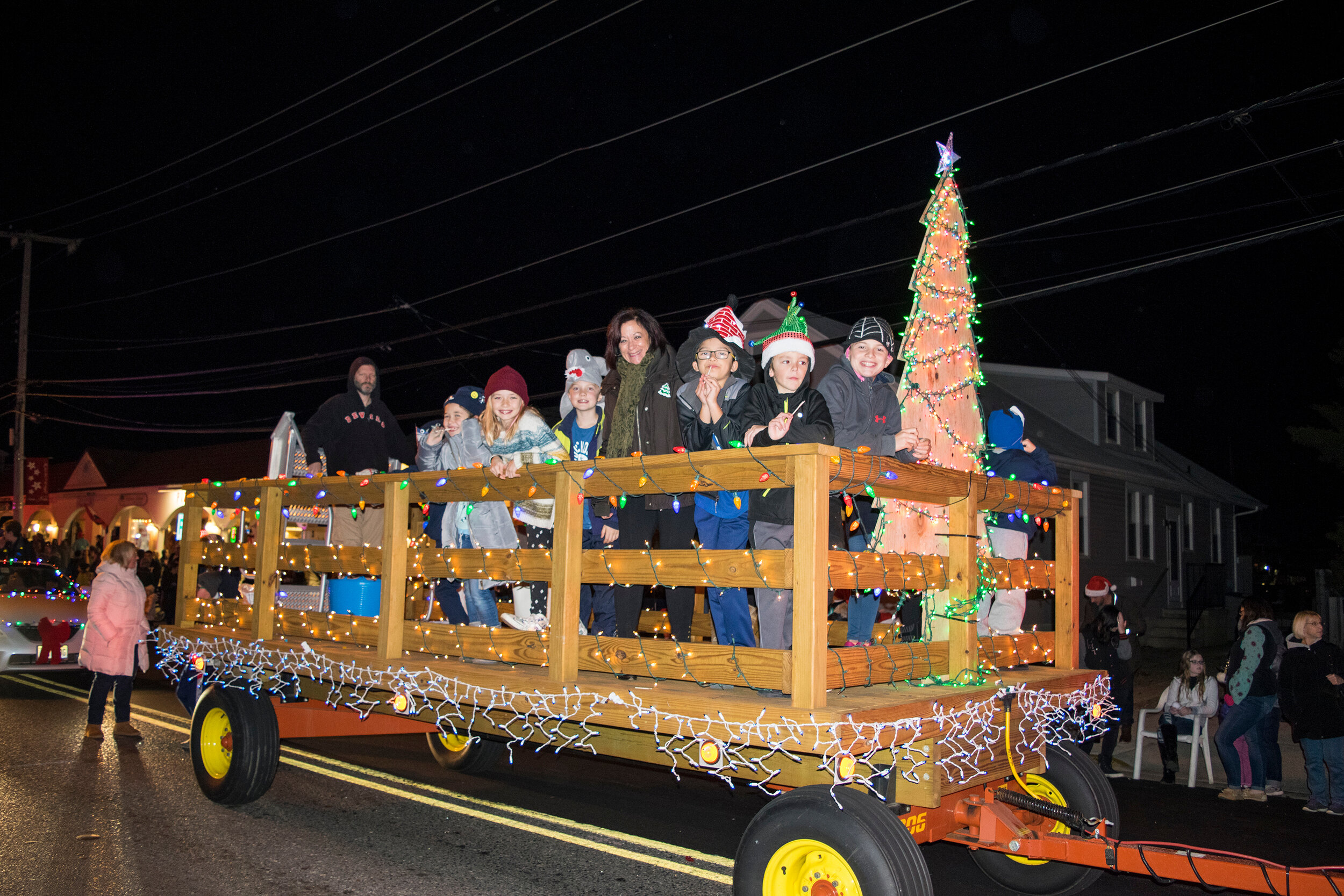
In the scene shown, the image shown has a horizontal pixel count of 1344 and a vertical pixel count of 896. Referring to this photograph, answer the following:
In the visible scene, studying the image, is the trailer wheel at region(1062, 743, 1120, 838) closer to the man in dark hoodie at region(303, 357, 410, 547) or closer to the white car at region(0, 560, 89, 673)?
the man in dark hoodie at region(303, 357, 410, 547)

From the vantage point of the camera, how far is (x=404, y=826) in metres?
6.11

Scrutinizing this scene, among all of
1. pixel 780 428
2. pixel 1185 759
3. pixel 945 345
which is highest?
pixel 945 345

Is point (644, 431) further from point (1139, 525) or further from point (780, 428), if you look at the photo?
point (1139, 525)

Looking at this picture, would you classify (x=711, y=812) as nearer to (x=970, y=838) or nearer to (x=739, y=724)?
(x=970, y=838)

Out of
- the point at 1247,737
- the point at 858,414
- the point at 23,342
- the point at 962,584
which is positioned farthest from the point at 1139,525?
the point at 23,342

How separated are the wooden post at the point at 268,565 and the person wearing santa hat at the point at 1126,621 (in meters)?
7.40

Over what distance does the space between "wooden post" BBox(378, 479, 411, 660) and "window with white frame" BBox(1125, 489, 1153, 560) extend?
21.7 meters

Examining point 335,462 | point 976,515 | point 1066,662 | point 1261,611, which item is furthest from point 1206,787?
point 335,462

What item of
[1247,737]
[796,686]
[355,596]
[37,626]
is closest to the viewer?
[796,686]

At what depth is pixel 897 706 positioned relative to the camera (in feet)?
12.2

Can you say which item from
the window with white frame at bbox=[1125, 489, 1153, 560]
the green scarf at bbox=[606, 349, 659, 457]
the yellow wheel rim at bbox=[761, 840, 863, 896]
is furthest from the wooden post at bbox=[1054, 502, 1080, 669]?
the window with white frame at bbox=[1125, 489, 1153, 560]

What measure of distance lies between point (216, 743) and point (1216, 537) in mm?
28249

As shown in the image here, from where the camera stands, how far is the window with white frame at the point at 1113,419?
79.9ft

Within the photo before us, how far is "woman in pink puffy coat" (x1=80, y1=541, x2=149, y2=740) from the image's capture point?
28.8 ft
